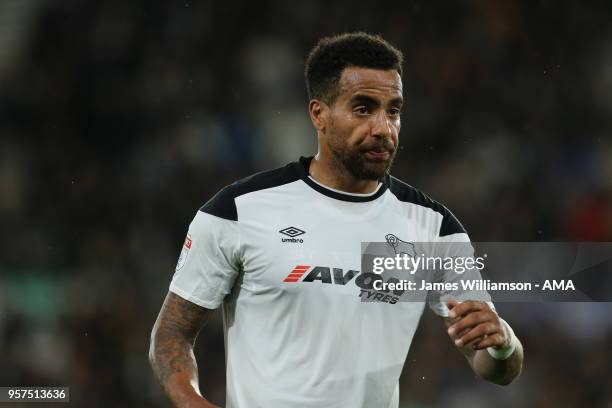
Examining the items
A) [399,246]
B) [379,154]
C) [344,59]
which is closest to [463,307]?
[399,246]

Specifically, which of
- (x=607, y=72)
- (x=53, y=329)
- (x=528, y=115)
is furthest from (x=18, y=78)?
(x=607, y=72)

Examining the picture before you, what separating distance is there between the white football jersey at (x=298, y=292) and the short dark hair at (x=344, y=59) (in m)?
0.36

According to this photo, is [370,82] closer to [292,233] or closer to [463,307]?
[292,233]

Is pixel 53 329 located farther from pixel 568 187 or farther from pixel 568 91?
pixel 568 91

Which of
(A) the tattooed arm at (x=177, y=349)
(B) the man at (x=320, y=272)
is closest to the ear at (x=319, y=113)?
(B) the man at (x=320, y=272)

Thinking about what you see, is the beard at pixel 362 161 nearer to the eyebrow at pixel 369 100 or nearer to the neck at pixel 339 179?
the neck at pixel 339 179

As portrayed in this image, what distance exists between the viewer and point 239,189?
12.6 feet

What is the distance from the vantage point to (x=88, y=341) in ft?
26.2

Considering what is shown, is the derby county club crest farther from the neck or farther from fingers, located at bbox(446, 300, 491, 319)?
fingers, located at bbox(446, 300, 491, 319)

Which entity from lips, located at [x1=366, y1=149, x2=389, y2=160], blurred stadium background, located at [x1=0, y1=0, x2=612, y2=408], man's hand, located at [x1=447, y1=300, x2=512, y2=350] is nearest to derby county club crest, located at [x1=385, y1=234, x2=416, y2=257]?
lips, located at [x1=366, y1=149, x2=389, y2=160]

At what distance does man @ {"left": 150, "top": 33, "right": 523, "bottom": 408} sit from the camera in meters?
3.56

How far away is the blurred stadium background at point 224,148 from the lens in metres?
7.84

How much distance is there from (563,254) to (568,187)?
4.55 ft

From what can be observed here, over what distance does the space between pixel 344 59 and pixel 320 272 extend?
0.85m
